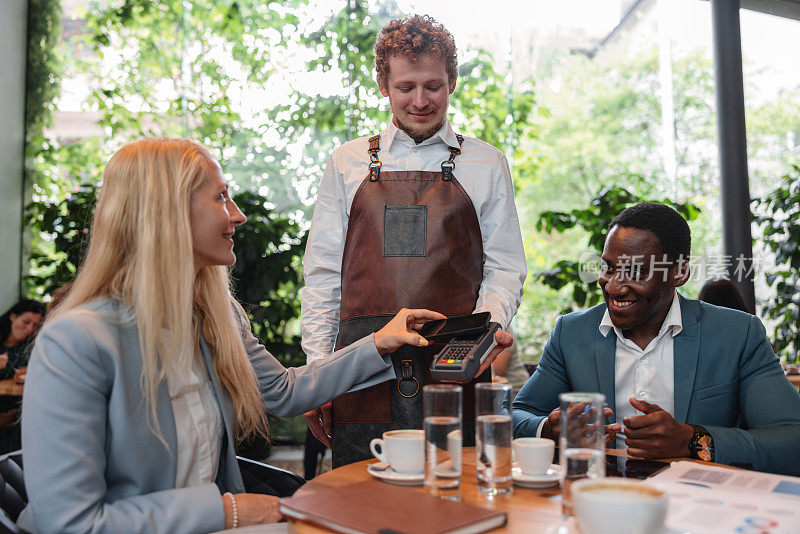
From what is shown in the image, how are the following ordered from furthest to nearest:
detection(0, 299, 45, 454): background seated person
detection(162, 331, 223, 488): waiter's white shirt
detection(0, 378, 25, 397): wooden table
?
detection(0, 299, 45, 454): background seated person → detection(0, 378, 25, 397): wooden table → detection(162, 331, 223, 488): waiter's white shirt

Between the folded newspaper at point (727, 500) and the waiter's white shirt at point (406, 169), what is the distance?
0.84 meters

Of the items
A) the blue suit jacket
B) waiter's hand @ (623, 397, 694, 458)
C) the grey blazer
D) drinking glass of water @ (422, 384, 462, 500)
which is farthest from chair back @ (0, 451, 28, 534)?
waiter's hand @ (623, 397, 694, 458)

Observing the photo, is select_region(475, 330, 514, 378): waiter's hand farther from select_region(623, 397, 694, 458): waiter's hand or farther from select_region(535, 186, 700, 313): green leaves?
select_region(535, 186, 700, 313): green leaves

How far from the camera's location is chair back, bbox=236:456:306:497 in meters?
1.72

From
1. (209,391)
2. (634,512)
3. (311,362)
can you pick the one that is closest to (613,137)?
(311,362)

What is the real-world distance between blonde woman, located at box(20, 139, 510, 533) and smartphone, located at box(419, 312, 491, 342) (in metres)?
0.45

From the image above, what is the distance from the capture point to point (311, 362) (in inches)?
78.9

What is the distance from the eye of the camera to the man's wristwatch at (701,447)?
1648 mm

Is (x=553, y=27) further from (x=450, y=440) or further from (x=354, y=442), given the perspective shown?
(x=450, y=440)

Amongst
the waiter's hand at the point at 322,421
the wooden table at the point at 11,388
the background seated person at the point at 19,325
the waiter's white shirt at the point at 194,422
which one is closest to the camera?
the waiter's white shirt at the point at 194,422

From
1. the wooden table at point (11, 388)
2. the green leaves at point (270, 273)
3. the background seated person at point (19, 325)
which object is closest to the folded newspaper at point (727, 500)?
the wooden table at point (11, 388)

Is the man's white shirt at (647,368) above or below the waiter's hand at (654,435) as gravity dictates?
above

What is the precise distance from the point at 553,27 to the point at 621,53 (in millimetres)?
573

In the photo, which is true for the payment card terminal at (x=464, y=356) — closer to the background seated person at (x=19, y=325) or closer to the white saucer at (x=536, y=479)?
the white saucer at (x=536, y=479)
